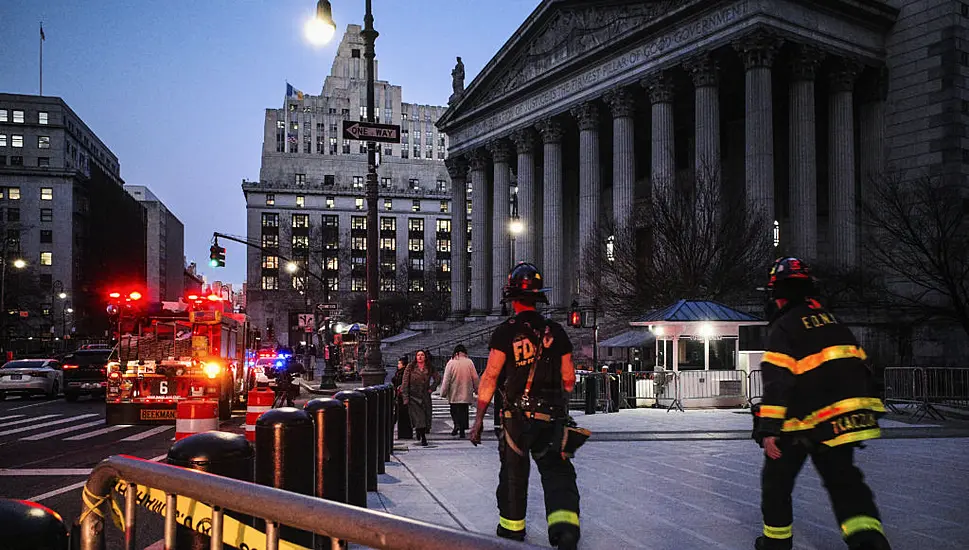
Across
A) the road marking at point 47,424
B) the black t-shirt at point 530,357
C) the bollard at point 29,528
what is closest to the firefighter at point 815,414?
the black t-shirt at point 530,357

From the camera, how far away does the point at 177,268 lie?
19638cm

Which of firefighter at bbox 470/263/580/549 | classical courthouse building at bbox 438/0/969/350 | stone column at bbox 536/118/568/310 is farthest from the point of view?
stone column at bbox 536/118/568/310

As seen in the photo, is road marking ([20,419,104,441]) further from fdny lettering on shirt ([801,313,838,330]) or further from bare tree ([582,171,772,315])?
bare tree ([582,171,772,315])

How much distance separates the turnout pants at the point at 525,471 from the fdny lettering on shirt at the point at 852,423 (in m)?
1.88

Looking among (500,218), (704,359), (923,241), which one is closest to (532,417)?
(704,359)

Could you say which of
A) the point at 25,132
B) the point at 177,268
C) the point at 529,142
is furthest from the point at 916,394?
the point at 177,268

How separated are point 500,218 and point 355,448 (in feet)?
166

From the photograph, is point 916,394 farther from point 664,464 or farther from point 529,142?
point 529,142

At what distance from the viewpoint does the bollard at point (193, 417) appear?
1005 centimetres

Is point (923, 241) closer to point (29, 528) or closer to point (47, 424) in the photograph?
point (47, 424)

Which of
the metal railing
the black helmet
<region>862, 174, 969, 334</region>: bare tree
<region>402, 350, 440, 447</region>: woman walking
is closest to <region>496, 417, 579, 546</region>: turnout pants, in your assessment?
the black helmet

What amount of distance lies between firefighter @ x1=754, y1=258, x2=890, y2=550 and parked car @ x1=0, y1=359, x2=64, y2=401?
28.0m

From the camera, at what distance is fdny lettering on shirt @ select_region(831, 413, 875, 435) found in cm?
546

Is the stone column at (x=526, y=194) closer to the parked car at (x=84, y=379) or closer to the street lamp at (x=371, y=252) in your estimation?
the parked car at (x=84, y=379)
